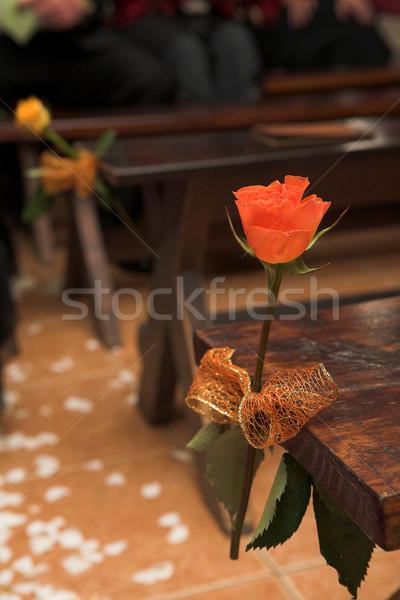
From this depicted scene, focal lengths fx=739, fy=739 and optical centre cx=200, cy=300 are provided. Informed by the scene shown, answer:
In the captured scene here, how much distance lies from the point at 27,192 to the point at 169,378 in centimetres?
132

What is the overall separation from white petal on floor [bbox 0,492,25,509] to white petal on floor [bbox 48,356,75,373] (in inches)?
22.5

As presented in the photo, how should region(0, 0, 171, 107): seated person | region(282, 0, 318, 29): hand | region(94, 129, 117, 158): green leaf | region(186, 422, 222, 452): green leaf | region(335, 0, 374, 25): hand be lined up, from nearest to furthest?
region(186, 422, 222, 452): green leaf → region(94, 129, 117, 158): green leaf → region(0, 0, 171, 107): seated person → region(282, 0, 318, 29): hand → region(335, 0, 374, 25): hand

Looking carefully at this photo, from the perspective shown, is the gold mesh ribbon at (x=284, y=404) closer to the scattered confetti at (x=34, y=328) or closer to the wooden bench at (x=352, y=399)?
the wooden bench at (x=352, y=399)

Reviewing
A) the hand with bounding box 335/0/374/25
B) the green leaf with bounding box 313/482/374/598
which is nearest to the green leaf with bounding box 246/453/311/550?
the green leaf with bounding box 313/482/374/598

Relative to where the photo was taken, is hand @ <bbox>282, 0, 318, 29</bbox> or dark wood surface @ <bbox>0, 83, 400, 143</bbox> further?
hand @ <bbox>282, 0, 318, 29</bbox>

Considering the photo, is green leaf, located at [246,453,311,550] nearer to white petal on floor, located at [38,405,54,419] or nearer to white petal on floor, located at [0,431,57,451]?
white petal on floor, located at [0,431,57,451]

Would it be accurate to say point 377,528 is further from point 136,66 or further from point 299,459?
point 136,66

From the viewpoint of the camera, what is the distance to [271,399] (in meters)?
0.63

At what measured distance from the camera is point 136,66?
8.97 ft

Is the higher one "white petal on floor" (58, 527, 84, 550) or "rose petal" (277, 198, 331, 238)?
"rose petal" (277, 198, 331, 238)

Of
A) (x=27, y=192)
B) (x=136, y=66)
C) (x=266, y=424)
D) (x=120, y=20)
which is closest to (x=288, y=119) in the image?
(x=136, y=66)

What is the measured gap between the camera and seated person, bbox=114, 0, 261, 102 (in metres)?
3.12

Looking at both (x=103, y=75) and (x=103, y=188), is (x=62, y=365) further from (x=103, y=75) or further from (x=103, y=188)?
(x=103, y=75)

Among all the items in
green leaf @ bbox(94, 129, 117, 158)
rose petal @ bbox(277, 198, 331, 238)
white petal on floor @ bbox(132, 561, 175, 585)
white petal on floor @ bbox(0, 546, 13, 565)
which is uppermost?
green leaf @ bbox(94, 129, 117, 158)
